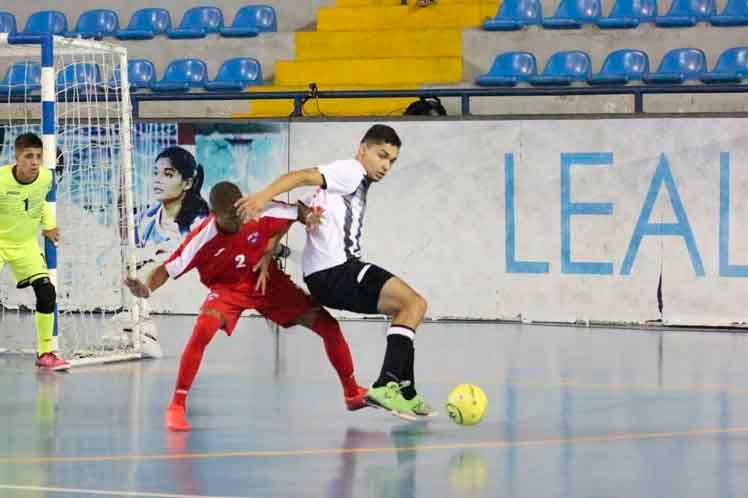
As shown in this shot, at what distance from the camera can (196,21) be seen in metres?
23.5

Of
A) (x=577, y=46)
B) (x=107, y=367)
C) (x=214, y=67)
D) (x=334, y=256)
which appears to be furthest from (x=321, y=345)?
(x=214, y=67)

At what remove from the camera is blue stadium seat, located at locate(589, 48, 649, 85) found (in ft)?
64.5

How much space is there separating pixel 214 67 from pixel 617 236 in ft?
29.1

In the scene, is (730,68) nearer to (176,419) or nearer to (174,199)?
(174,199)

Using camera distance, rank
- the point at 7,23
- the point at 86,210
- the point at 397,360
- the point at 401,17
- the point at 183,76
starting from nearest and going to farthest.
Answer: the point at 397,360 → the point at 86,210 → the point at 401,17 → the point at 183,76 → the point at 7,23

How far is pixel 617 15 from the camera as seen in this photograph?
20.8 m

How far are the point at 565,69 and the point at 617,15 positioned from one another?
50.4 inches

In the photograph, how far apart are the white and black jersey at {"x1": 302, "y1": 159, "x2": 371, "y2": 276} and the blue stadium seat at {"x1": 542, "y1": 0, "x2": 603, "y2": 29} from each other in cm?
1192

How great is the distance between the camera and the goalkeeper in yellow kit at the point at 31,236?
1218 cm

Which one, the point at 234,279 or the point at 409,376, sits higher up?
the point at 234,279

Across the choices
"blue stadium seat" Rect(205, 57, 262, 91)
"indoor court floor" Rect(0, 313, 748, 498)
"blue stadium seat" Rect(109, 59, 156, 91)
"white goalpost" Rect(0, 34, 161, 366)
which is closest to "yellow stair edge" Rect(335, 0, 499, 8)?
"blue stadium seat" Rect(205, 57, 262, 91)

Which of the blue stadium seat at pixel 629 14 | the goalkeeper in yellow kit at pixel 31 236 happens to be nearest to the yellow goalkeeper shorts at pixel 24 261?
the goalkeeper in yellow kit at pixel 31 236

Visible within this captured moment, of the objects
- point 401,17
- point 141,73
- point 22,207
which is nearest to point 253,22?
point 141,73

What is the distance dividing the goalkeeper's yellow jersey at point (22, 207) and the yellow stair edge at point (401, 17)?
1014 cm
